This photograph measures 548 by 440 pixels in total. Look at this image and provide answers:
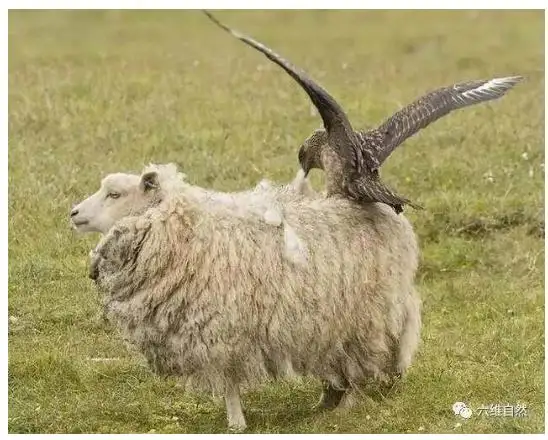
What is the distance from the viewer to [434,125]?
13727mm

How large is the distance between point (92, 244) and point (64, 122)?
383cm

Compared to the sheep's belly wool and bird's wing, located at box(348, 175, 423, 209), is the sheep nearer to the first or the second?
the sheep's belly wool

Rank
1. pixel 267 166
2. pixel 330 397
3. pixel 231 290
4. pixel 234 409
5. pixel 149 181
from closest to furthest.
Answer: pixel 231 290 → pixel 149 181 → pixel 234 409 → pixel 330 397 → pixel 267 166

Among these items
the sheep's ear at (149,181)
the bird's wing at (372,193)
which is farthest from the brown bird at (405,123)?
the sheep's ear at (149,181)

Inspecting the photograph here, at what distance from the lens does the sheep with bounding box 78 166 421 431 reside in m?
6.54

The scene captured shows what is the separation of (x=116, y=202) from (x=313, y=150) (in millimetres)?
1337

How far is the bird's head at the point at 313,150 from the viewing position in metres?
7.19

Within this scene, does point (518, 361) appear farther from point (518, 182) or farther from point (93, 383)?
point (518, 182)

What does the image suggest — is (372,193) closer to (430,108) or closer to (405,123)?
(405,123)

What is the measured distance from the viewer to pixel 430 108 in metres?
7.66

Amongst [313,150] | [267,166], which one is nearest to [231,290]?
[313,150]

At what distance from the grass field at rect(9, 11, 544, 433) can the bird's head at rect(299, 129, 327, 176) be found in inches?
61.5

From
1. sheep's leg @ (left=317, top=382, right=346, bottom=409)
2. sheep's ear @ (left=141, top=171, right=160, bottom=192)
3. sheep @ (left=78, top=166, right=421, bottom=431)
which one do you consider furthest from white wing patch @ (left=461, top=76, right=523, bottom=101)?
sheep's ear @ (left=141, top=171, right=160, bottom=192)

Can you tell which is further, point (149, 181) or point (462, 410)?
point (462, 410)
